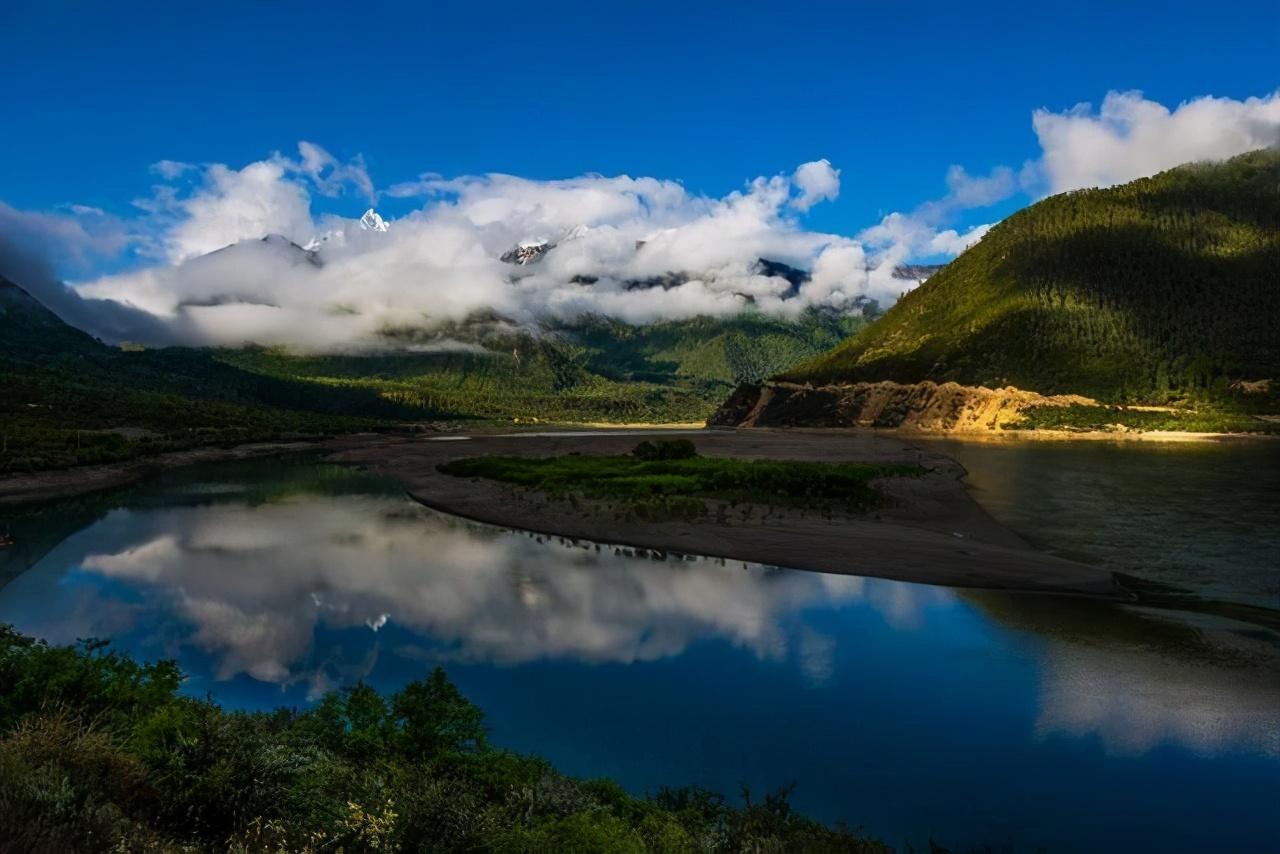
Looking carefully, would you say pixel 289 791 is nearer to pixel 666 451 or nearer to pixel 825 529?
pixel 825 529

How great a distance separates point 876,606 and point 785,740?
1440 centimetres

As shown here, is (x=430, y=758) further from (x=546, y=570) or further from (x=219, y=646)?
(x=546, y=570)

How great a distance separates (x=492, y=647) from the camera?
26766 millimetres

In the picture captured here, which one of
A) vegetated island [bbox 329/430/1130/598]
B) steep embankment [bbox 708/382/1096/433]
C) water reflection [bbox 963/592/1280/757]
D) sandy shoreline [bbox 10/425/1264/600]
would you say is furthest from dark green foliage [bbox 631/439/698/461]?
steep embankment [bbox 708/382/1096/433]

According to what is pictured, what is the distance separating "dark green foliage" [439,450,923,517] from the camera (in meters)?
55.8

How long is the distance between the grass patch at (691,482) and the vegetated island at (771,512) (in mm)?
158

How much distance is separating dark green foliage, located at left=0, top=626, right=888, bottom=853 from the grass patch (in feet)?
122

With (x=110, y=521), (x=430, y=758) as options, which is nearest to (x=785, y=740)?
(x=430, y=758)

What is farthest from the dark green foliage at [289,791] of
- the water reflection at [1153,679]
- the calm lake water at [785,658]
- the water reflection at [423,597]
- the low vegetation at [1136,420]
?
the low vegetation at [1136,420]

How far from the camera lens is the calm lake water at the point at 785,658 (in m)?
16.5

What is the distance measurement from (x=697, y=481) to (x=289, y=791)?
5334 centimetres

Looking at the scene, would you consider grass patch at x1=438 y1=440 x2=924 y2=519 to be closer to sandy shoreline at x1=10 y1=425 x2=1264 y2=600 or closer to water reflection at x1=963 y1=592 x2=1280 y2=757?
sandy shoreline at x1=10 y1=425 x2=1264 y2=600

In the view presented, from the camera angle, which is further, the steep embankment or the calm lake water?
the steep embankment

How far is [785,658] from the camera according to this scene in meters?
25.5
